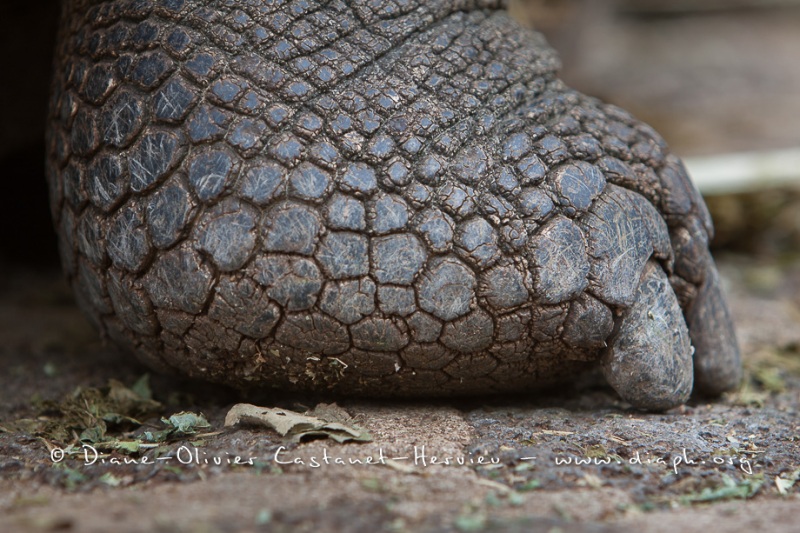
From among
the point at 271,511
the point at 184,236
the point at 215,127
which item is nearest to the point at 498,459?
the point at 271,511

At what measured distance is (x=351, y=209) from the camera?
6.48 feet

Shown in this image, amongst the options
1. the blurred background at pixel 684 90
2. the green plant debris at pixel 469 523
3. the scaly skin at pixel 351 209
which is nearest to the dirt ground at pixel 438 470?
the green plant debris at pixel 469 523

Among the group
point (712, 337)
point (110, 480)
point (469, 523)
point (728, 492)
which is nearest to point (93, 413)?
point (110, 480)

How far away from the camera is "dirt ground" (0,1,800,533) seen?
1.58 meters

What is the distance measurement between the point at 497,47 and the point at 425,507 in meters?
1.30

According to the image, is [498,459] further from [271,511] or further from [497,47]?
[497,47]

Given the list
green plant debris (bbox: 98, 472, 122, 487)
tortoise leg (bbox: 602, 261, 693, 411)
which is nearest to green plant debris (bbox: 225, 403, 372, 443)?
green plant debris (bbox: 98, 472, 122, 487)

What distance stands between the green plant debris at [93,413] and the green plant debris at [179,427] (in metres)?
0.12

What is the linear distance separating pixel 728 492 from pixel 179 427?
1.26 meters

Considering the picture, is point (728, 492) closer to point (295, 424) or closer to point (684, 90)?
point (295, 424)

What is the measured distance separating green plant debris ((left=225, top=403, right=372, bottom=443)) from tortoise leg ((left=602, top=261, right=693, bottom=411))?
68cm

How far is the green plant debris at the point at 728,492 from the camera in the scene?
5.84ft

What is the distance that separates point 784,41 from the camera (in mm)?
10258

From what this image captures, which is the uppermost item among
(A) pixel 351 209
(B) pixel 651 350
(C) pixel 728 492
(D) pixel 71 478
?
(A) pixel 351 209
